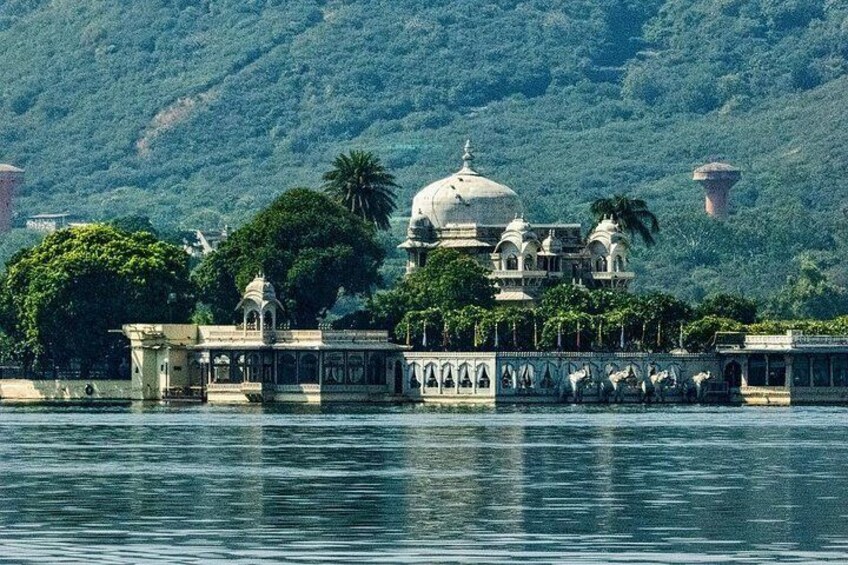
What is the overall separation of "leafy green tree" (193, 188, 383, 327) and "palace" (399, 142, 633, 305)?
633 centimetres

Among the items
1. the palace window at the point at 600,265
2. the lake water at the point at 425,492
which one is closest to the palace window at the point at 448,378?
the palace window at the point at 600,265

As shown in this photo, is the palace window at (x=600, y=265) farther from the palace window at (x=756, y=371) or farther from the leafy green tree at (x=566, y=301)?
the palace window at (x=756, y=371)

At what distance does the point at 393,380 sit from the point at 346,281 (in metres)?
10.7

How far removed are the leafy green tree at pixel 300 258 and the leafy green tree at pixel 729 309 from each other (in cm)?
1721

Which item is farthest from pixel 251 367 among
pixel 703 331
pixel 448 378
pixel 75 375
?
pixel 703 331

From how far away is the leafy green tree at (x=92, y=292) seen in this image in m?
176

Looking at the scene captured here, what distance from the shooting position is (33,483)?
308 ft

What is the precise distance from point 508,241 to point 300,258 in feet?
38.7

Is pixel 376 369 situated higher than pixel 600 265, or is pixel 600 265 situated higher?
pixel 600 265

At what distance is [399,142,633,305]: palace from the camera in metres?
186

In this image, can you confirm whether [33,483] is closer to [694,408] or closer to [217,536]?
[217,536]

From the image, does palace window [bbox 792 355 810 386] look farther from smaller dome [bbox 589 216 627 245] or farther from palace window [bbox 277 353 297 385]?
palace window [bbox 277 353 297 385]

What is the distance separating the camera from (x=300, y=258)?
7101 inches

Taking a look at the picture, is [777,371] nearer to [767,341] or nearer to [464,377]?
[767,341]
